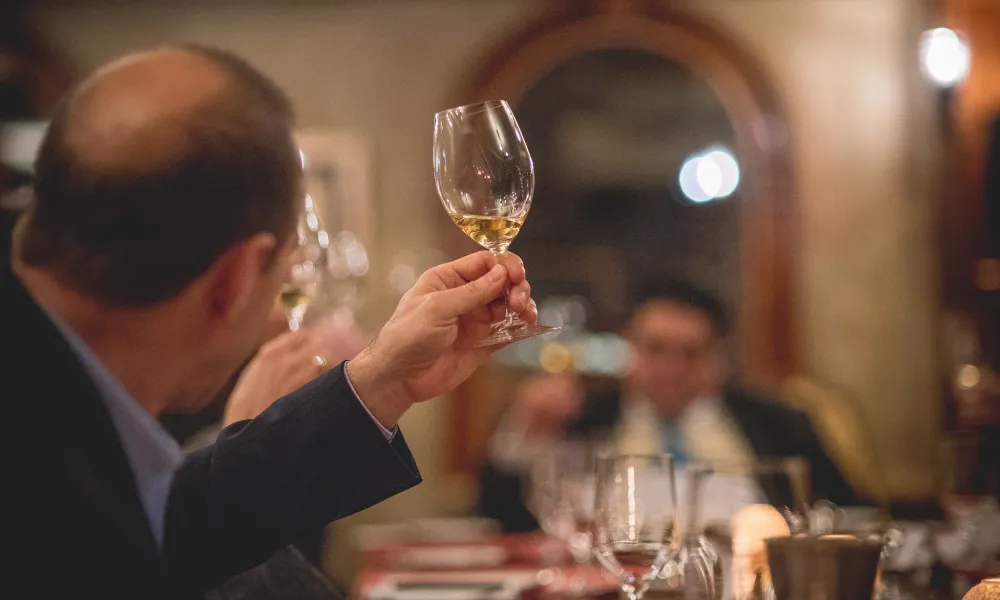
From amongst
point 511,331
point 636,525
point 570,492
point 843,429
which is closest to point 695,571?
point 636,525

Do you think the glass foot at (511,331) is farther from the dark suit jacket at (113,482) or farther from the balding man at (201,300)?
the dark suit jacket at (113,482)

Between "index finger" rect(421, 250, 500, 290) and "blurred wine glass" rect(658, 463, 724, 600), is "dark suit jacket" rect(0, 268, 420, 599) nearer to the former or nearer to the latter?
"index finger" rect(421, 250, 500, 290)

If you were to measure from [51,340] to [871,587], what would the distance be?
717 mm

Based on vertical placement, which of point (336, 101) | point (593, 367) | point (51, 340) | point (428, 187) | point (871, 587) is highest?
point (336, 101)

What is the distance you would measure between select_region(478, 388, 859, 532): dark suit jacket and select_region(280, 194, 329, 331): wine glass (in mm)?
1637

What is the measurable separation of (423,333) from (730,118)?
13.5 feet

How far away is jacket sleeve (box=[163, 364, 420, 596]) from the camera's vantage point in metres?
0.93

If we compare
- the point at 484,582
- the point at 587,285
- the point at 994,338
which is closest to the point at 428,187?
the point at 587,285

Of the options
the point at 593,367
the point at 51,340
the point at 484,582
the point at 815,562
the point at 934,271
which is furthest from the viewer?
the point at 593,367

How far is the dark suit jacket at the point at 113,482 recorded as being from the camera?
0.74 m

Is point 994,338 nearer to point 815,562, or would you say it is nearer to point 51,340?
point 815,562

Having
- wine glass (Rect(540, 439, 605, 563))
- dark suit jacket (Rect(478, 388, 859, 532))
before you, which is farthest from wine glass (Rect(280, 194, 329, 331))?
dark suit jacket (Rect(478, 388, 859, 532))

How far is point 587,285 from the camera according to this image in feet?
16.9

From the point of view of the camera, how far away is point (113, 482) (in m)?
0.78
